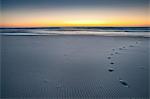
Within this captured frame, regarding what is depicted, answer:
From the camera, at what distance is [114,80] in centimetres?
314

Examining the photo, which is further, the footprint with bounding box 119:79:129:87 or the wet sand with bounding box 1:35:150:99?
the footprint with bounding box 119:79:129:87

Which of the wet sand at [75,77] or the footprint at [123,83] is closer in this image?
the wet sand at [75,77]

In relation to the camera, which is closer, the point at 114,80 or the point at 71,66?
the point at 114,80

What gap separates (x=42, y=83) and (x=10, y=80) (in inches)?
25.2

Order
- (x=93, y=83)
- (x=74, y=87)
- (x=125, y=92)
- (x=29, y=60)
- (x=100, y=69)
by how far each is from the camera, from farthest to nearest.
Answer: (x=29, y=60)
(x=100, y=69)
(x=93, y=83)
(x=74, y=87)
(x=125, y=92)

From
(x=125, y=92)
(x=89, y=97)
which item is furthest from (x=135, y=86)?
(x=89, y=97)

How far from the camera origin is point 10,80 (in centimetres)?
313

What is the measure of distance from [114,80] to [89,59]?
163cm

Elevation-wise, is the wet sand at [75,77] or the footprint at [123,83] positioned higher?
the wet sand at [75,77]

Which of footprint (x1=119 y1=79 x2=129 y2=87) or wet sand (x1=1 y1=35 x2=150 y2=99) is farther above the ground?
wet sand (x1=1 y1=35 x2=150 y2=99)

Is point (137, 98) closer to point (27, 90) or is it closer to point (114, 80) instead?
point (114, 80)

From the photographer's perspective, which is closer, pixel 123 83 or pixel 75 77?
pixel 123 83

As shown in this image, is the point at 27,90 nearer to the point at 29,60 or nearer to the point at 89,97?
the point at 89,97

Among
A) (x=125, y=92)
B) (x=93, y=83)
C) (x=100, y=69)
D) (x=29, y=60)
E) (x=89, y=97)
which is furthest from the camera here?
(x=29, y=60)
